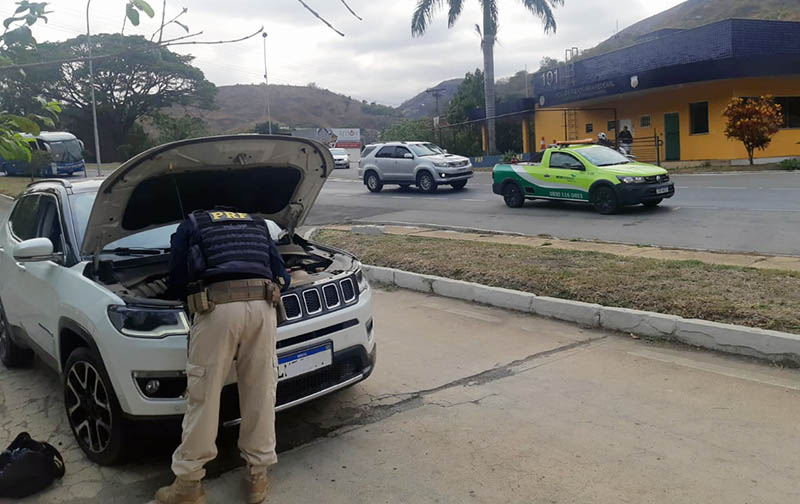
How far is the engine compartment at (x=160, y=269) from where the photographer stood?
4152mm

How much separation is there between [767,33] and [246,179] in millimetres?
27014

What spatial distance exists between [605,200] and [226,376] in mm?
12380

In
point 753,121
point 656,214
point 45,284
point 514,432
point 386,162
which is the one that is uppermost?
point 753,121

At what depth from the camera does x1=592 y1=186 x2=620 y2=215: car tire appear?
46.6 feet

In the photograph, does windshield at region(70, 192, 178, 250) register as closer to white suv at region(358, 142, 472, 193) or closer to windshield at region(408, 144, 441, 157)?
white suv at region(358, 142, 472, 193)

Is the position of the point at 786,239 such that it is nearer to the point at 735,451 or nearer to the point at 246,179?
the point at 735,451

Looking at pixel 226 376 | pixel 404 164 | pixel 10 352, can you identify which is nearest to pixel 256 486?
pixel 226 376

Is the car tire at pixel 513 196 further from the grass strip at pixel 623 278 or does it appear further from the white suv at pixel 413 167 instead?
the grass strip at pixel 623 278

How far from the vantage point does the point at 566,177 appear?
1529 centimetres

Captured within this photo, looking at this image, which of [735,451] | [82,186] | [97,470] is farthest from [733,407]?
[82,186]

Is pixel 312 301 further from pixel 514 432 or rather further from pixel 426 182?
pixel 426 182

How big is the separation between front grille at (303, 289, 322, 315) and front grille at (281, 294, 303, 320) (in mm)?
61

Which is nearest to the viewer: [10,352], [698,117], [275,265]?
[275,265]

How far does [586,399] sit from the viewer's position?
4.59 meters
